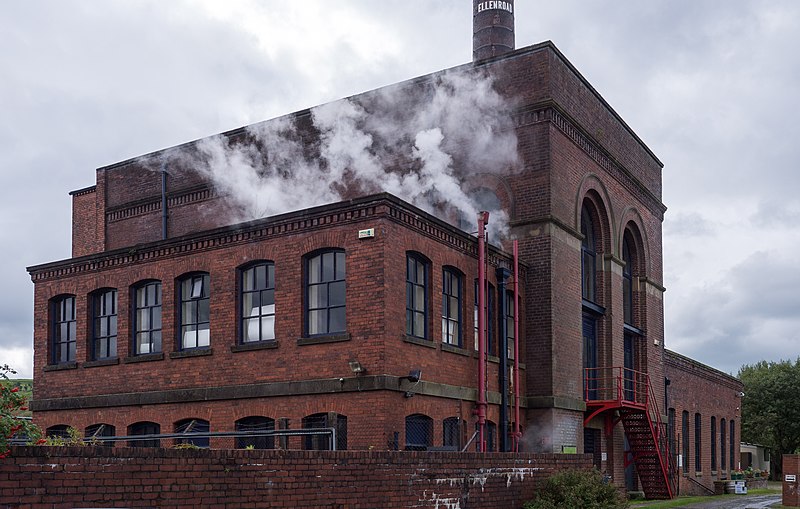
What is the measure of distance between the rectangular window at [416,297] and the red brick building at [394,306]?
0.04 metres

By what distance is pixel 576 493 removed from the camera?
52.4ft

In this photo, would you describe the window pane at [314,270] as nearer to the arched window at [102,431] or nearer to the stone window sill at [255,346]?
the stone window sill at [255,346]

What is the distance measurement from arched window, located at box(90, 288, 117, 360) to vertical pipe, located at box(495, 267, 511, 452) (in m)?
9.27

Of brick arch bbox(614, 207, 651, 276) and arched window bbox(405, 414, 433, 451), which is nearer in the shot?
arched window bbox(405, 414, 433, 451)

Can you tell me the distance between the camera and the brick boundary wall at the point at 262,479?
356 inches

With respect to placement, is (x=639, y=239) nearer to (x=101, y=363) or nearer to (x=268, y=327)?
(x=268, y=327)

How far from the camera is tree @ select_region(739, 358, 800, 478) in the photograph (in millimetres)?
62188

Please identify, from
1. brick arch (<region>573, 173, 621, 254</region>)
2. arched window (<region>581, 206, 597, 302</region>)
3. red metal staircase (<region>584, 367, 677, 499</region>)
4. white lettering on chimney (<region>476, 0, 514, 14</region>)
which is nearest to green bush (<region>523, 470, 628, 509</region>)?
red metal staircase (<region>584, 367, 677, 499</region>)

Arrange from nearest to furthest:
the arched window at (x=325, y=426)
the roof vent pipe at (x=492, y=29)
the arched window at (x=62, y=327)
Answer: the arched window at (x=325, y=426), the arched window at (x=62, y=327), the roof vent pipe at (x=492, y=29)

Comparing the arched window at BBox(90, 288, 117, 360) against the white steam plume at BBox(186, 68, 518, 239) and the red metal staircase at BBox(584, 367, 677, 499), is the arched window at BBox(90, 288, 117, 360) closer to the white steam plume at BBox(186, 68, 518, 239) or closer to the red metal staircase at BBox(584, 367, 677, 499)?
the white steam plume at BBox(186, 68, 518, 239)

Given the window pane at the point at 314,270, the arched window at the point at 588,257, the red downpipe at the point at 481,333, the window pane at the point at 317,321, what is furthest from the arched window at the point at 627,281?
the window pane at the point at 317,321

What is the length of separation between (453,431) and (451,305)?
8.88ft

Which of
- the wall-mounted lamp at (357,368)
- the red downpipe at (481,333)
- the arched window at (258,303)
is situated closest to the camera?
the wall-mounted lamp at (357,368)

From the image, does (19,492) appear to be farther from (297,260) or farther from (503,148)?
(503,148)
